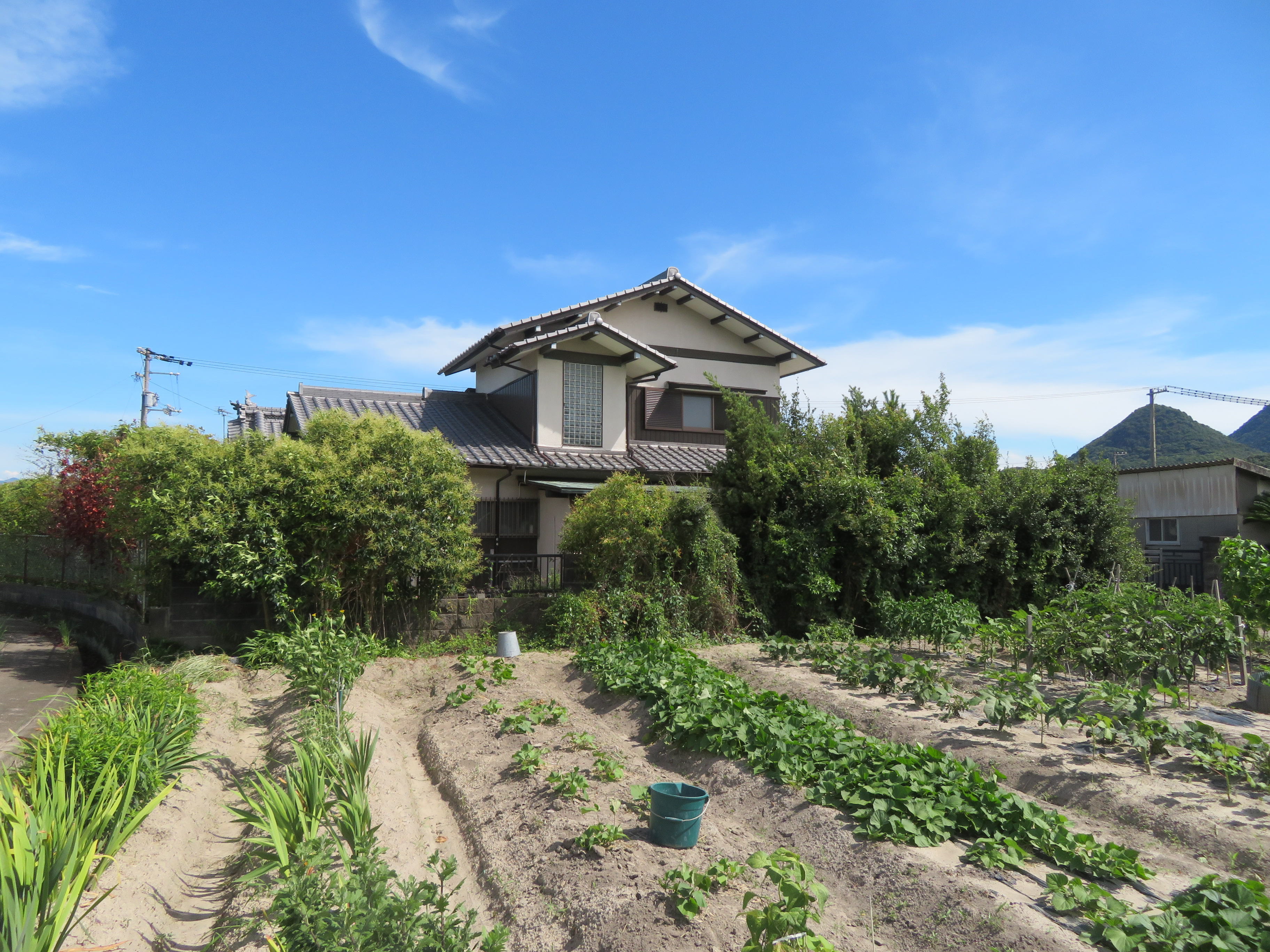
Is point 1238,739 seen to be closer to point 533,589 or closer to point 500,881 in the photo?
point 500,881

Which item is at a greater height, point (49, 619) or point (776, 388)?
point (776, 388)

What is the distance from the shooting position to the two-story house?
14.1 meters

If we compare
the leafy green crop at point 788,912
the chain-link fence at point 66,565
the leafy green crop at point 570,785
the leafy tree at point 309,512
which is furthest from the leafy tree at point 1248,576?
the chain-link fence at point 66,565

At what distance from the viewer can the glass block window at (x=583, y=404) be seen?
48.5ft

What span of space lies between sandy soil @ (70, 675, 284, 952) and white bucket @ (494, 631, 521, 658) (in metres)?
3.26

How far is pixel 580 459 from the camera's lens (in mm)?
14320

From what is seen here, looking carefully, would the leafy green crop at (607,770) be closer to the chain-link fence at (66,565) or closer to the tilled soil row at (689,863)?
the tilled soil row at (689,863)

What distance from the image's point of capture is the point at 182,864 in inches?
190

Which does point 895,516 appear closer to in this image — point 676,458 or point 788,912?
point 676,458

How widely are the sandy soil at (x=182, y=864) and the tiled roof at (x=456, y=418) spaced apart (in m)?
7.09

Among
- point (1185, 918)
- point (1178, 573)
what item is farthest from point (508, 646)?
point (1178, 573)

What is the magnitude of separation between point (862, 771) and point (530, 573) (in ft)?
23.9

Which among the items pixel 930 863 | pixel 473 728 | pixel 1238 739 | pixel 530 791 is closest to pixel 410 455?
pixel 473 728

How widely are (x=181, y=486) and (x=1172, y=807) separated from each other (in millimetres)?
10219
